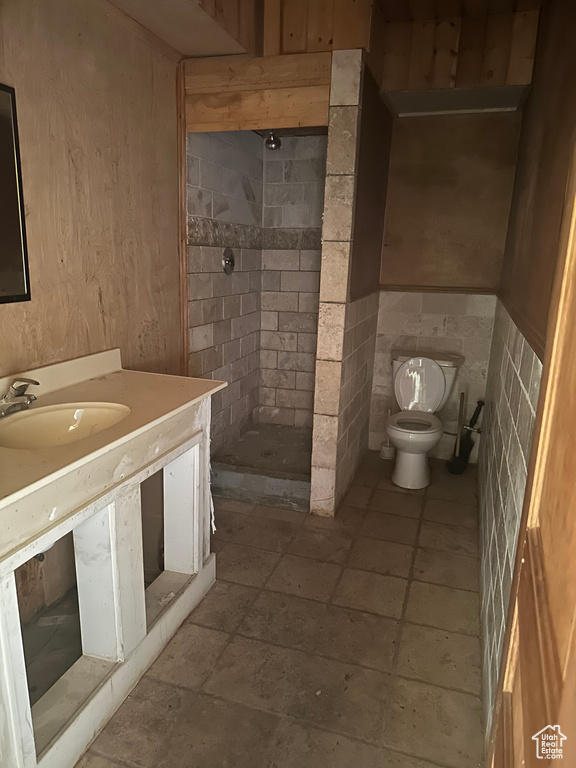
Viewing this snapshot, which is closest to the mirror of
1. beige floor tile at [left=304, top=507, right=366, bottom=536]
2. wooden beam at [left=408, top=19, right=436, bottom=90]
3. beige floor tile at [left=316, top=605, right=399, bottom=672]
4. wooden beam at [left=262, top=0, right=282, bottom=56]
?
wooden beam at [left=262, top=0, right=282, bottom=56]

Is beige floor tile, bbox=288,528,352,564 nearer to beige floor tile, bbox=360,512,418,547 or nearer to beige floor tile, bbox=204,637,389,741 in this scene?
beige floor tile, bbox=360,512,418,547

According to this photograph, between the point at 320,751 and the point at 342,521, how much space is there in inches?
59.3

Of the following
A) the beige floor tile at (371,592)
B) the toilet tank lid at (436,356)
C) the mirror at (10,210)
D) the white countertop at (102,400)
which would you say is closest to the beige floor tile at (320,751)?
the beige floor tile at (371,592)

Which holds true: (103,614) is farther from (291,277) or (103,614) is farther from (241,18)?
(291,277)

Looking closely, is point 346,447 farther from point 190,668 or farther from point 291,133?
point 291,133

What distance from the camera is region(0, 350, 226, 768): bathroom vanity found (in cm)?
134

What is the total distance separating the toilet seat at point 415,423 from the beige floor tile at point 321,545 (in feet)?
2.72

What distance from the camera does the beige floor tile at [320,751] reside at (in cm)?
164

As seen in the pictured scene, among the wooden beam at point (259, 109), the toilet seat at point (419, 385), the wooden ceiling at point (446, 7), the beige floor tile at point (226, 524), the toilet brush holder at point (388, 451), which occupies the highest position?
the wooden ceiling at point (446, 7)

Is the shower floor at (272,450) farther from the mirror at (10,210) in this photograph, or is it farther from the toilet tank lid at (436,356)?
the mirror at (10,210)

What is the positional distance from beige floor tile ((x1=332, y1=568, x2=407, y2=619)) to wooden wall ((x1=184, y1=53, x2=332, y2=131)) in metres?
2.29

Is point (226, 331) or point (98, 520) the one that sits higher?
point (226, 331)

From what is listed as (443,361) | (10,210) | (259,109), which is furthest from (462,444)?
(10,210)

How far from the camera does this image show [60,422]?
187 centimetres
